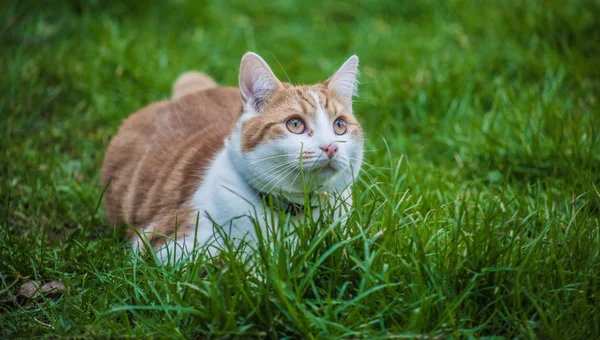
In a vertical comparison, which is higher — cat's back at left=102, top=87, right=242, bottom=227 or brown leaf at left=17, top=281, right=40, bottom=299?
cat's back at left=102, top=87, right=242, bottom=227

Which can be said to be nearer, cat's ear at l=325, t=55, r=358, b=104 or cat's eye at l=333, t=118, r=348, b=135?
cat's eye at l=333, t=118, r=348, b=135

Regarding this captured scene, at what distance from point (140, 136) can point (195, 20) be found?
2.78 meters

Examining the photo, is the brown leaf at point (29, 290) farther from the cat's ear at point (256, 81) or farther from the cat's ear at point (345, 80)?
the cat's ear at point (345, 80)

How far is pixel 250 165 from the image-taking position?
2.84 meters

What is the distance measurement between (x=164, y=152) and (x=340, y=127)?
3.56 ft

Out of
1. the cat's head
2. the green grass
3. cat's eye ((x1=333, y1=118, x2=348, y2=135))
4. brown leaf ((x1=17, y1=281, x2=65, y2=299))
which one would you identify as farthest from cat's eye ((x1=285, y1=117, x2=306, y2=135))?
brown leaf ((x1=17, y1=281, x2=65, y2=299))

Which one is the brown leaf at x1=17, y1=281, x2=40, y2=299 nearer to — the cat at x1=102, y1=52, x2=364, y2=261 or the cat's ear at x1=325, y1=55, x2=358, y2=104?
the cat at x1=102, y1=52, x2=364, y2=261

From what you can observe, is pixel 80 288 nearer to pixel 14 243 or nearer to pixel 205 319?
pixel 14 243

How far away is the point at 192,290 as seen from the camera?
2365mm

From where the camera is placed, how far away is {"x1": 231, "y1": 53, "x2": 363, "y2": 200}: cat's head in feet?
8.95

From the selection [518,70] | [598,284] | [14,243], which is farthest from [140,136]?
[518,70]

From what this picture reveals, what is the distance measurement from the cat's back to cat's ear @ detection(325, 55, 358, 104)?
486 millimetres

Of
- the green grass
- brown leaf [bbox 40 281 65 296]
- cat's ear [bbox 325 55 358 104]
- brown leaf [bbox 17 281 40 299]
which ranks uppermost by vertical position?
cat's ear [bbox 325 55 358 104]

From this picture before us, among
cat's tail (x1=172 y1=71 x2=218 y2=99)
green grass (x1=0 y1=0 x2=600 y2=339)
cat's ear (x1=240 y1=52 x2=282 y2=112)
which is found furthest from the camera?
cat's tail (x1=172 y1=71 x2=218 y2=99)
